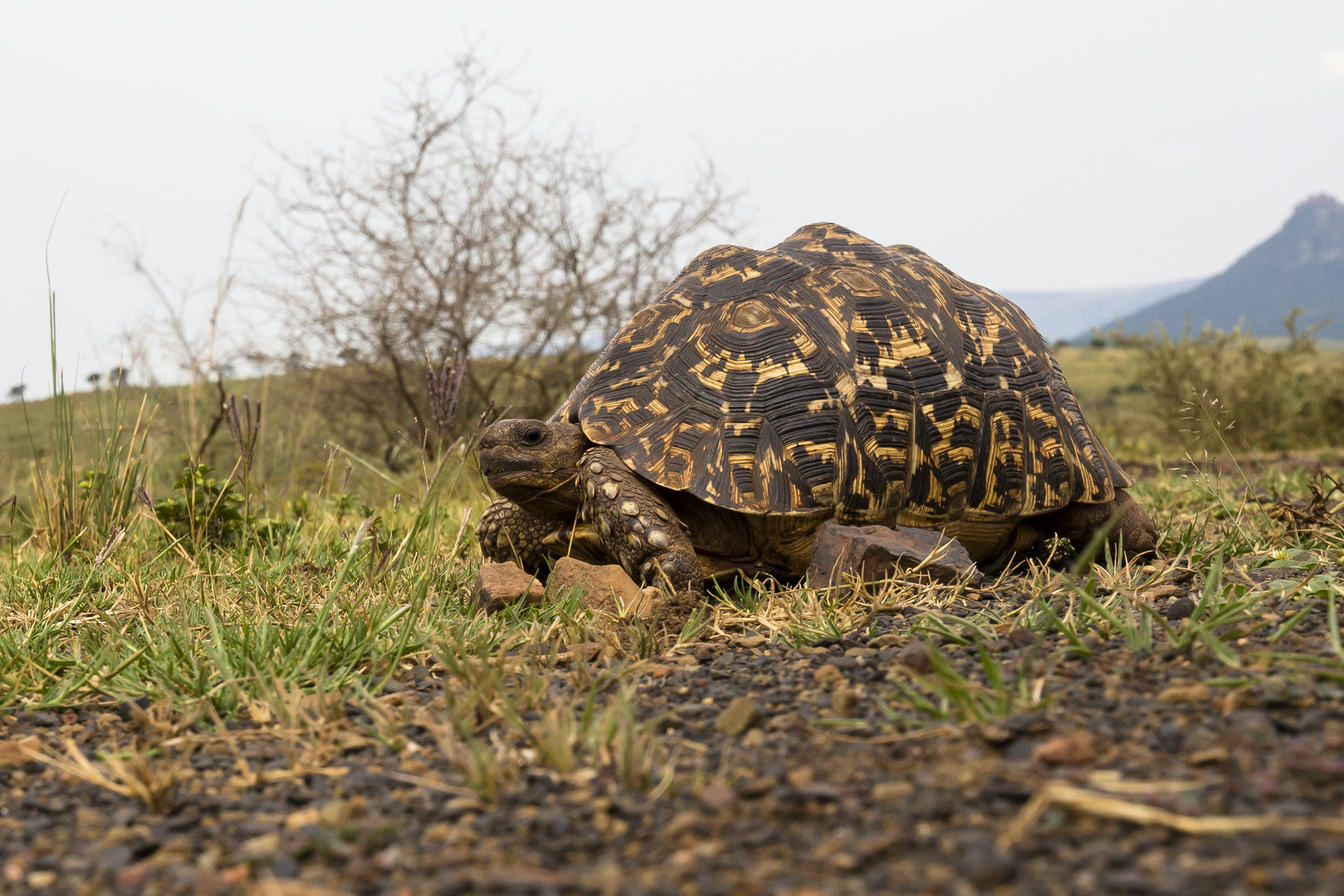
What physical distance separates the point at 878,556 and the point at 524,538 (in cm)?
147

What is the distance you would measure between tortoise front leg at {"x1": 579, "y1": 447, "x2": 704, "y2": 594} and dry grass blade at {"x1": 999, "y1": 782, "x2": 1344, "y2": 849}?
188 centimetres

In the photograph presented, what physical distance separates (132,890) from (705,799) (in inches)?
34.1

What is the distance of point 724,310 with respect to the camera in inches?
146

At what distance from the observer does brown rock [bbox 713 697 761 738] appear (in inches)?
75.0

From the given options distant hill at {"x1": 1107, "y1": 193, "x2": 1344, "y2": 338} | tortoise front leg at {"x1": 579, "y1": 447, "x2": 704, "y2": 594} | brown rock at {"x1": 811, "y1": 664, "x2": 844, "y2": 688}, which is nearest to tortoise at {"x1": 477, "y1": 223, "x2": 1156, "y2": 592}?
tortoise front leg at {"x1": 579, "y1": 447, "x2": 704, "y2": 594}

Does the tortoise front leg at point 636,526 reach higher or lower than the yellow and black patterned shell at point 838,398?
lower

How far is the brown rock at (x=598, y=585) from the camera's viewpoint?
3172 mm

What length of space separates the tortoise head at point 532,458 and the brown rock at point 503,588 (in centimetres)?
32

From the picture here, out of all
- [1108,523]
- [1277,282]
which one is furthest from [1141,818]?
[1277,282]

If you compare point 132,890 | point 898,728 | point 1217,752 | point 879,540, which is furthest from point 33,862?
point 879,540

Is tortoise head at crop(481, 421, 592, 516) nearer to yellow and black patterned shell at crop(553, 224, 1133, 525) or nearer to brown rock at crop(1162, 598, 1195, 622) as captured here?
yellow and black patterned shell at crop(553, 224, 1133, 525)

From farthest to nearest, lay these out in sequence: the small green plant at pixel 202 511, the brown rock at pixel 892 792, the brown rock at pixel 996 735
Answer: the small green plant at pixel 202 511, the brown rock at pixel 996 735, the brown rock at pixel 892 792

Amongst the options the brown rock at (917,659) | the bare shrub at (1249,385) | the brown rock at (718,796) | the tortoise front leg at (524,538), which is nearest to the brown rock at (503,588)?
the tortoise front leg at (524,538)

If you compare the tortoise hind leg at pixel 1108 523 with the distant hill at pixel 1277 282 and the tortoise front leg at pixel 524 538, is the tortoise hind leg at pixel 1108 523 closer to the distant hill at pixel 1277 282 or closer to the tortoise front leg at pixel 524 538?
the tortoise front leg at pixel 524 538
